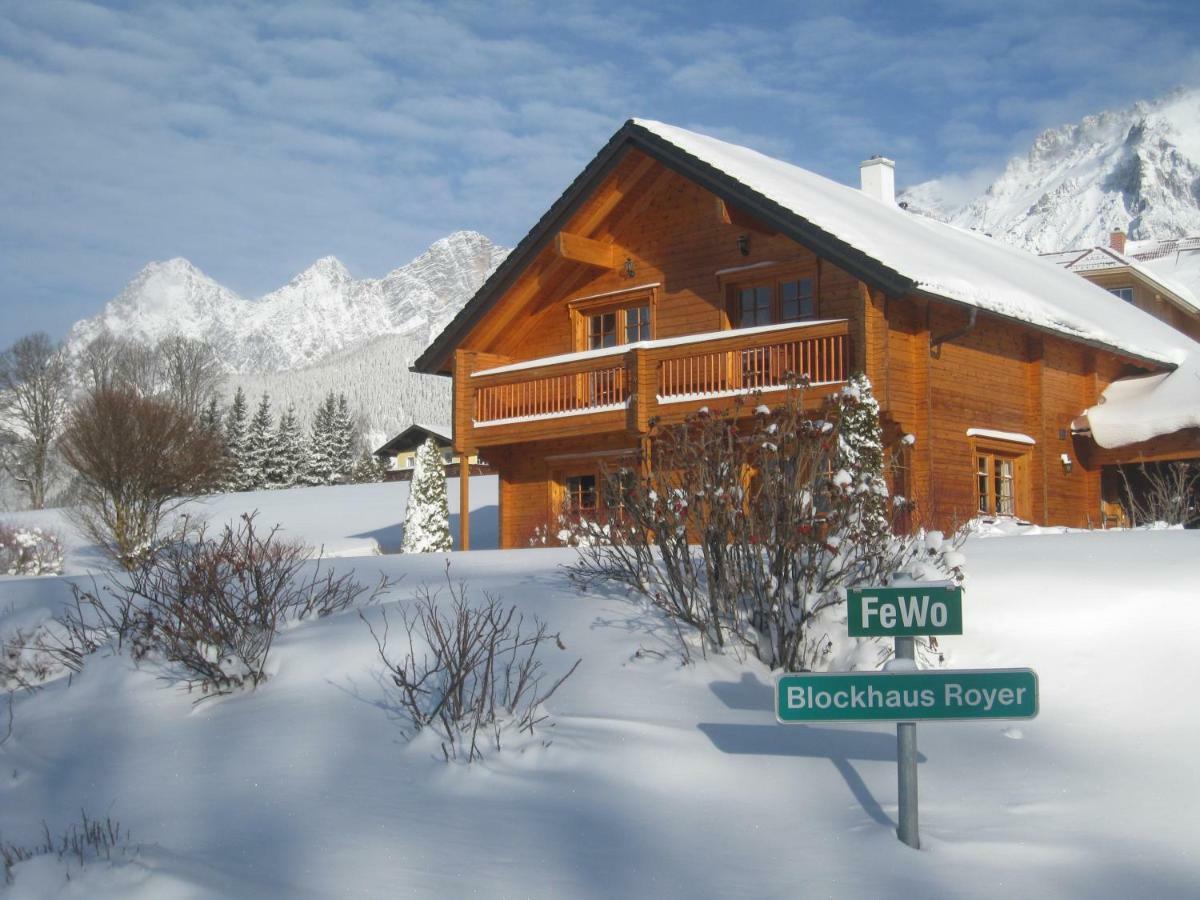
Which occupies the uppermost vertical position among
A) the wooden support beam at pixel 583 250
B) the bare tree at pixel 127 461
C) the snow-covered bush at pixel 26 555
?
the wooden support beam at pixel 583 250

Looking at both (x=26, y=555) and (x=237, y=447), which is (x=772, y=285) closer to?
(x=26, y=555)

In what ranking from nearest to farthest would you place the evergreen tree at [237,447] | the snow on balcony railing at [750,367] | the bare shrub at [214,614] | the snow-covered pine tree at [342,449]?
the bare shrub at [214,614], the snow on balcony railing at [750,367], the evergreen tree at [237,447], the snow-covered pine tree at [342,449]

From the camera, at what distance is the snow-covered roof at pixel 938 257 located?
56.3 feet

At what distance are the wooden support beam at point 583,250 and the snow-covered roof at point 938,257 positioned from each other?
2020mm

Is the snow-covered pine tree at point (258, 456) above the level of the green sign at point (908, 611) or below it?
above

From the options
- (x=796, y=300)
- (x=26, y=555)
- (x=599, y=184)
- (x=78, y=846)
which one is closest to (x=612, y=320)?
(x=599, y=184)

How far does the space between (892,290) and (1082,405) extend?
20.0 ft

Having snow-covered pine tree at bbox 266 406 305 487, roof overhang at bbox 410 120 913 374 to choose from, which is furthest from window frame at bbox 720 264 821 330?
snow-covered pine tree at bbox 266 406 305 487

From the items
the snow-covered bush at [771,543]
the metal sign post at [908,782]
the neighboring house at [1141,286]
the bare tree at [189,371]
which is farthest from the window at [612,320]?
the bare tree at [189,371]

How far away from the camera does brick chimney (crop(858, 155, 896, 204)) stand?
25406 millimetres

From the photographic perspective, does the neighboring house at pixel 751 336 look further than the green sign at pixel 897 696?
Yes

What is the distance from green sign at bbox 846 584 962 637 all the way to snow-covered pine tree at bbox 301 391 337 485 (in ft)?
191

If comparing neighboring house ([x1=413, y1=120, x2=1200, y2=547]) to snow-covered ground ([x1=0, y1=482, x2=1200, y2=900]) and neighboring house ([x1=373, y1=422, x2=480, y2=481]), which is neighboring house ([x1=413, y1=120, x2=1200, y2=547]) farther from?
neighboring house ([x1=373, y1=422, x2=480, y2=481])

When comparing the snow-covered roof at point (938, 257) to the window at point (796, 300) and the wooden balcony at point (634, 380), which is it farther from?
the wooden balcony at point (634, 380)
